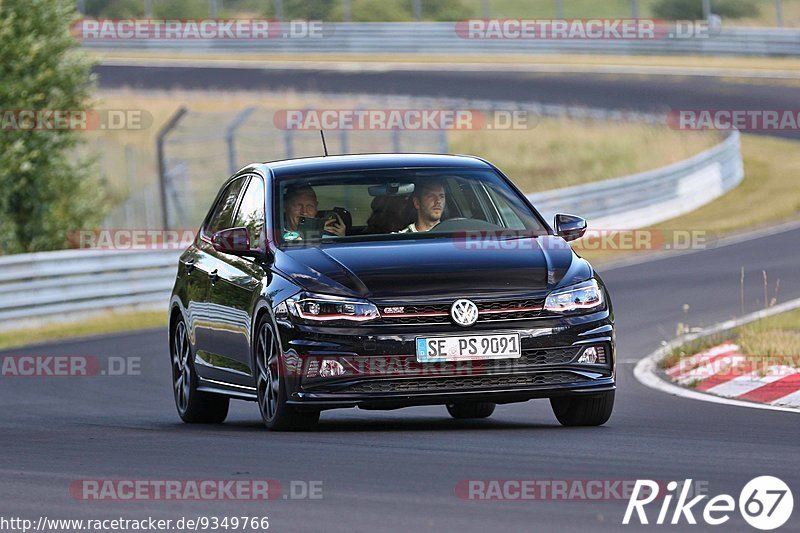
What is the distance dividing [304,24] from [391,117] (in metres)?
16.2

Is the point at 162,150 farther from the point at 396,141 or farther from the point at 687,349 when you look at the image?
the point at 687,349

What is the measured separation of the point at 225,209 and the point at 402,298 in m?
2.78

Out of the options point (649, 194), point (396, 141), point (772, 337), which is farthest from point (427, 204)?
point (649, 194)

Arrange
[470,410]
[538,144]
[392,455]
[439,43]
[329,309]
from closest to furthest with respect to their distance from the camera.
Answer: [392,455] → [329,309] → [470,410] → [538,144] → [439,43]

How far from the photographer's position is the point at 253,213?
35.8 feet

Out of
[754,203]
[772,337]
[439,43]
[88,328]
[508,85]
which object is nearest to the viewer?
[772,337]

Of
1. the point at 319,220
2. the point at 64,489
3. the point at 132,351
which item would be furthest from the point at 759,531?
the point at 132,351

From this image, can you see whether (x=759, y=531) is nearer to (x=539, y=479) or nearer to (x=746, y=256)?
(x=539, y=479)

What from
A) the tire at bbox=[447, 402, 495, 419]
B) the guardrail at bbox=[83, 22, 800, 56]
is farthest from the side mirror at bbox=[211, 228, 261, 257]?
the guardrail at bbox=[83, 22, 800, 56]

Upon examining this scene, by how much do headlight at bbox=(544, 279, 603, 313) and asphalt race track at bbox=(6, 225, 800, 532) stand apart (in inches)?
26.4

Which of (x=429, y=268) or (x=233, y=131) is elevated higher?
(x=429, y=268)

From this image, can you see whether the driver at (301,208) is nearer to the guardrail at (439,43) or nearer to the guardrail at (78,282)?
the guardrail at (78,282)

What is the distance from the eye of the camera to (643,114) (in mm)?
43469

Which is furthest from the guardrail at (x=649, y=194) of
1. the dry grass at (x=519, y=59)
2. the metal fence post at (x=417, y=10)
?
the metal fence post at (x=417, y=10)
